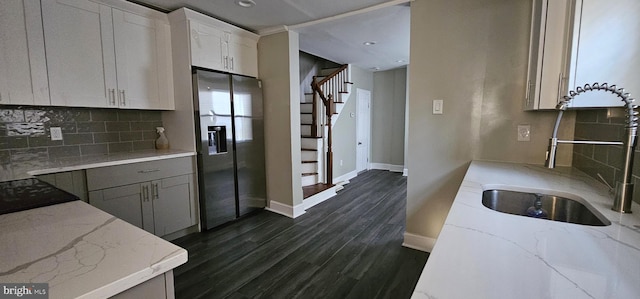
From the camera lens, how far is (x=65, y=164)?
2.25 meters

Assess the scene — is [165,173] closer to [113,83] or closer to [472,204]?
[113,83]

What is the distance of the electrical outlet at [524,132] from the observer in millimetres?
2158

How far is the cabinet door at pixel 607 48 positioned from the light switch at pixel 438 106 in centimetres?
104

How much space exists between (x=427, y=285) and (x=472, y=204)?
691 millimetres

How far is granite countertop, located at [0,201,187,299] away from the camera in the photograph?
651mm

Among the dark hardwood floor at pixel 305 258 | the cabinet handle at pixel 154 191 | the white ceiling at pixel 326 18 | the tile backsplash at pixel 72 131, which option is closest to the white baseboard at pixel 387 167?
the dark hardwood floor at pixel 305 258

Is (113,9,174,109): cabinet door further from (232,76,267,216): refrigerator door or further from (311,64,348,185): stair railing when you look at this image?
(311,64,348,185): stair railing

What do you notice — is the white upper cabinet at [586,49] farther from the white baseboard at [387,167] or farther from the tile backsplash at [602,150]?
the white baseboard at [387,167]

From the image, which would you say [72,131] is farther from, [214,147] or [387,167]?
[387,167]

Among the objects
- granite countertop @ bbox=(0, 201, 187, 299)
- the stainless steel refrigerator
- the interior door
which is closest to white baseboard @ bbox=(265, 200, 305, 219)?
the stainless steel refrigerator

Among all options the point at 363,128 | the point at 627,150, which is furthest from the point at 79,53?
the point at 363,128

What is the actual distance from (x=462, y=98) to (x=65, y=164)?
3307 millimetres

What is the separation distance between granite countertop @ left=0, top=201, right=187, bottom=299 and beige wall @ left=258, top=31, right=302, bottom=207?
8.20ft

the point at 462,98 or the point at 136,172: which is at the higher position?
the point at 462,98
